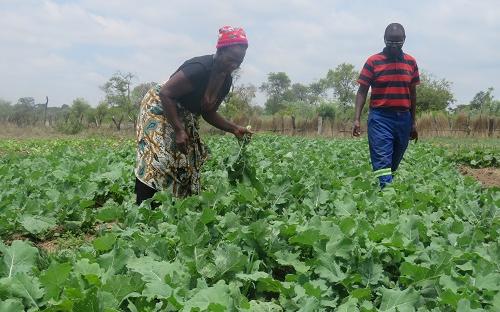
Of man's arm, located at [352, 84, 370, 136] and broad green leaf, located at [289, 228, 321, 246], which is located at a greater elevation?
man's arm, located at [352, 84, 370, 136]

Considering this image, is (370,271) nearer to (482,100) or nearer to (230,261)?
(230,261)

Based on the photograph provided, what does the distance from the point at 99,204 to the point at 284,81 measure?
8348cm

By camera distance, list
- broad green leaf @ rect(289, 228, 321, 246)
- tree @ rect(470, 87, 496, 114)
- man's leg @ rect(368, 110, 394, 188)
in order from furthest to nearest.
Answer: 1. tree @ rect(470, 87, 496, 114)
2. man's leg @ rect(368, 110, 394, 188)
3. broad green leaf @ rect(289, 228, 321, 246)

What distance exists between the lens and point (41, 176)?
250 inches

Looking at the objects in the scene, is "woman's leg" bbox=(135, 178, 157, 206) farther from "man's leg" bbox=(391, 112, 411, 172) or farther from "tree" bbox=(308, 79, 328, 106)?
"tree" bbox=(308, 79, 328, 106)

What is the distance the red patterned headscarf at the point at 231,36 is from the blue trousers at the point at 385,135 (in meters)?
2.12

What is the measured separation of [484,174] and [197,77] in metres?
8.62

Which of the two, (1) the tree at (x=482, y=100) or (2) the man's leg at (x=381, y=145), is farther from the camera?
(1) the tree at (x=482, y=100)

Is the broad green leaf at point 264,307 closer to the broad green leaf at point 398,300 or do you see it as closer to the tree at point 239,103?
the broad green leaf at point 398,300

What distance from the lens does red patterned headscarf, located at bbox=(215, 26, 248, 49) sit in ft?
13.3

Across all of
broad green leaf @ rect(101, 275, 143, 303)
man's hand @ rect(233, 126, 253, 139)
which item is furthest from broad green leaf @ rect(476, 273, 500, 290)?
man's hand @ rect(233, 126, 253, 139)

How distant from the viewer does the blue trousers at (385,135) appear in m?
5.49

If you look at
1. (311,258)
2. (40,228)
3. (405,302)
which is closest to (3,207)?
(40,228)

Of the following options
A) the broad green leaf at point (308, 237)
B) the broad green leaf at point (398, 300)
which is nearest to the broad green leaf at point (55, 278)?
the broad green leaf at point (308, 237)
